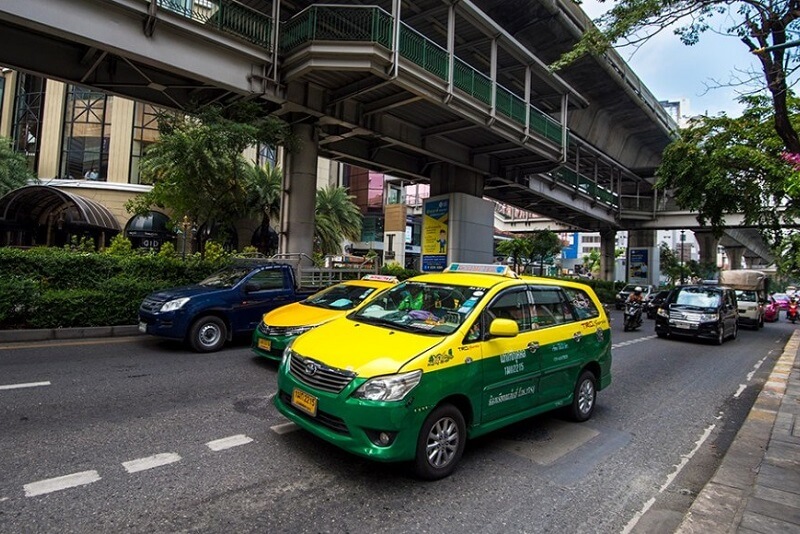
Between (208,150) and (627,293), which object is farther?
(627,293)

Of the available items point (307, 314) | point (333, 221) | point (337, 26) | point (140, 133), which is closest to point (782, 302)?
point (333, 221)

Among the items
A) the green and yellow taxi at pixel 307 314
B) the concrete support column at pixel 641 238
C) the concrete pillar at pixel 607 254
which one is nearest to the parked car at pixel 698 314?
the green and yellow taxi at pixel 307 314

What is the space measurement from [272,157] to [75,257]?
79.8 ft

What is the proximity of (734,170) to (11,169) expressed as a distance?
34.0 m

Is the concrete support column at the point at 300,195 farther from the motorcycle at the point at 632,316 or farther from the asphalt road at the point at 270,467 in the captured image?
the motorcycle at the point at 632,316

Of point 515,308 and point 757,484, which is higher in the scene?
point 515,308

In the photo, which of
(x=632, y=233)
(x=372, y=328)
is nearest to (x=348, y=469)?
(x=372, y=328)

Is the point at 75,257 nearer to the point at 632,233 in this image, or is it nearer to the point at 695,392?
the point at 695,392

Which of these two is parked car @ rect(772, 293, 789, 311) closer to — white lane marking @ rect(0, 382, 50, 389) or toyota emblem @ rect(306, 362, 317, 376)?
toyota emblem @ rect(306, 362, 317, 376)

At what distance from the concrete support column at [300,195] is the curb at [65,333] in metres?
6.24

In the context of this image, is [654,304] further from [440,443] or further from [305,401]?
[305,401]

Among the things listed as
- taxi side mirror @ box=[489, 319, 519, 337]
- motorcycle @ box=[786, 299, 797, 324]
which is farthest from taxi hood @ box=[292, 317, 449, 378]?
motorcycle @ box=[786, 299, 797, 324]

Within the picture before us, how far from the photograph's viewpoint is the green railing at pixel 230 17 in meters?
10.8

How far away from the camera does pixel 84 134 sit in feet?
90.6
